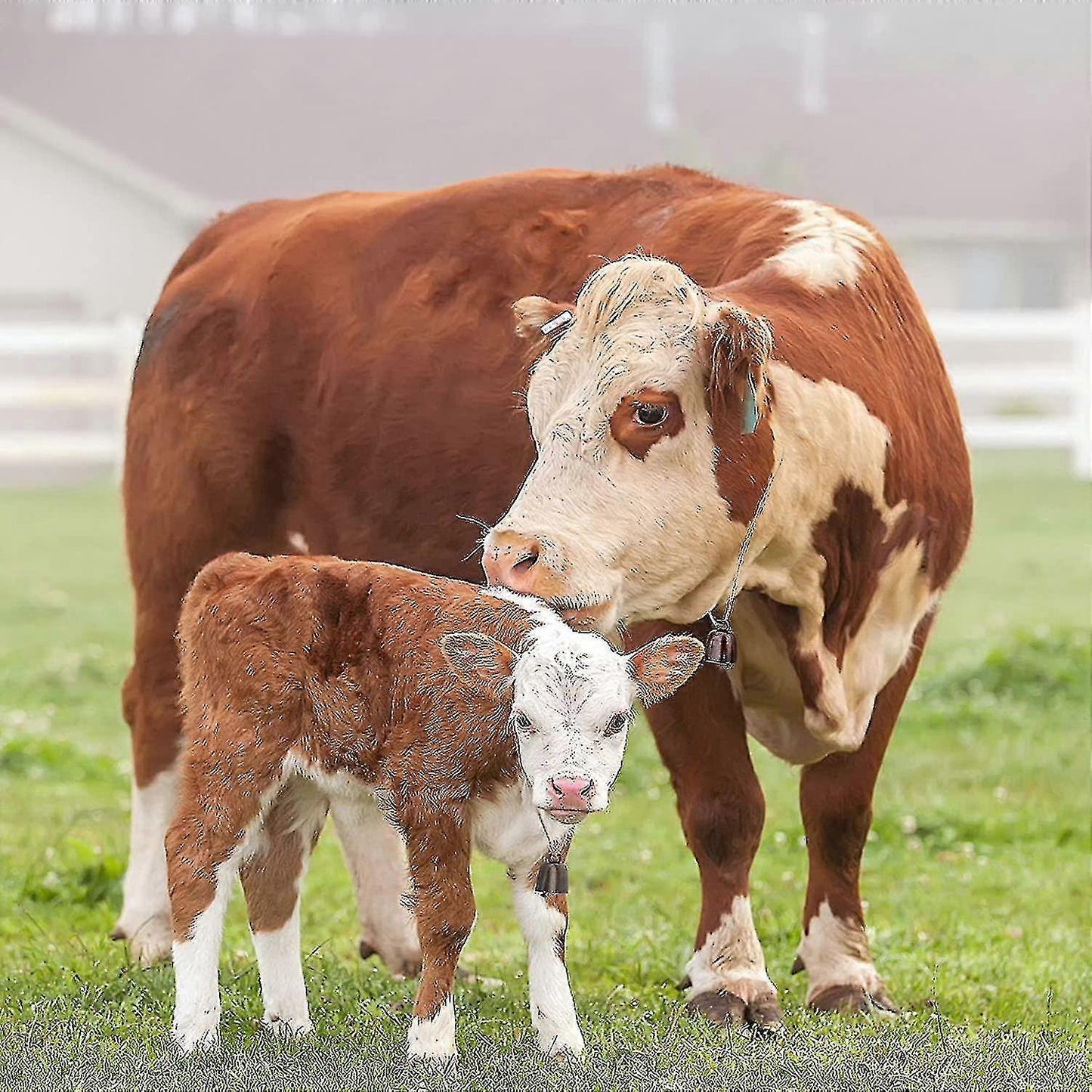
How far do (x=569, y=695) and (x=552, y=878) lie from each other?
0.52 metres

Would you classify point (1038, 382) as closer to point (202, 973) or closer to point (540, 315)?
point (540, 315)

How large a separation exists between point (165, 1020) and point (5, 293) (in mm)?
34079

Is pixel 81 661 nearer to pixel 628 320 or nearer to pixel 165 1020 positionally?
pixel 165 1020

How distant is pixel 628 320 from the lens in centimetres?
473

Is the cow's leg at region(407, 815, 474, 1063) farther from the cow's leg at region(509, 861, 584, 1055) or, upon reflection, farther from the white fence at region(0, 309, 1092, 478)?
the white fence at region(0, 309, 1092, 478)

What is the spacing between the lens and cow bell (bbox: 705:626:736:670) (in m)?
5.04

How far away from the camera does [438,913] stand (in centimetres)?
441

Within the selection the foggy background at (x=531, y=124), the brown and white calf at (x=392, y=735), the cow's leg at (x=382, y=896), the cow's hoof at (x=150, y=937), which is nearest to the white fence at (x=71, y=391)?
the foggy background at (x=531, y=124)

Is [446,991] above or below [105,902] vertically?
above

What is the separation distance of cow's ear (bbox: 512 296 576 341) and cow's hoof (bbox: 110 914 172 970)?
2.43m

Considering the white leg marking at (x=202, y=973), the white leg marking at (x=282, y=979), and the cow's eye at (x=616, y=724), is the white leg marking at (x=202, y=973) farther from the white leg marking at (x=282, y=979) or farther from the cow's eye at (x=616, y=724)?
the cow's eye at (x=616, y=724)

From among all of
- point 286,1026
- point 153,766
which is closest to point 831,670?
point 286,1026

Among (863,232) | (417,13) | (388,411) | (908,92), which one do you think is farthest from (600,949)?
(417,13)

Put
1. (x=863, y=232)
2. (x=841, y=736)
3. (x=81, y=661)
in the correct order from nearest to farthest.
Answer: (x=841, y=736) < (x=863, y=232) < (x=81, y=661)
